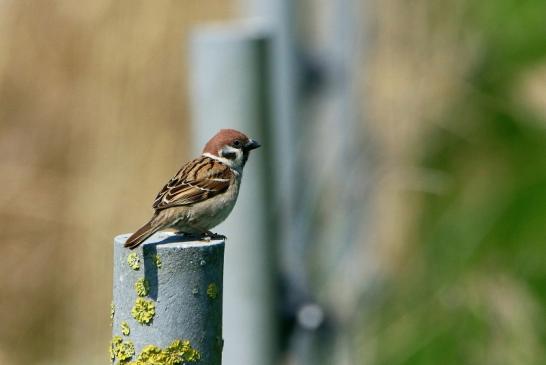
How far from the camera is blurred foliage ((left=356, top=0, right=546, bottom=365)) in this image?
4.33m

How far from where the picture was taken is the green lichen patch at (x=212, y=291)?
1.89 m

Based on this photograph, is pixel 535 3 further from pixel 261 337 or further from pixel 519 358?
pixel 261 337

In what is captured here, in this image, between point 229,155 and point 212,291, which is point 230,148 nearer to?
point 229,155

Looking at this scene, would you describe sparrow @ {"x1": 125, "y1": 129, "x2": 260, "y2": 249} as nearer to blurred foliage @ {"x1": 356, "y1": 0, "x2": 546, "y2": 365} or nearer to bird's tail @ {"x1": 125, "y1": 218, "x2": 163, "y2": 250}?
bird's tail @ {"x1": 125, "y1": 218, "x2": 163, "y2": 250}

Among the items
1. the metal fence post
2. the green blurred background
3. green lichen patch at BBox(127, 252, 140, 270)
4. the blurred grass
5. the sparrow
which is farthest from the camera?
the blurred grass

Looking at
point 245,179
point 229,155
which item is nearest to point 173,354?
point 229,155

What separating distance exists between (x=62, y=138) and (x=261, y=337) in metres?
2.50

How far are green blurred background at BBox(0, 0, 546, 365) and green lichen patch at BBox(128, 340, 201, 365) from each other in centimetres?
372

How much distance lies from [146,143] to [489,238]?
2626 mm

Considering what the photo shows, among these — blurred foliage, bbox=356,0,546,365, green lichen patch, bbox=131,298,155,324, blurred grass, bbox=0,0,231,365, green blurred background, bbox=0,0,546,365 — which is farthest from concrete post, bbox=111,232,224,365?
blurred grass, bbox=0,0,231,365

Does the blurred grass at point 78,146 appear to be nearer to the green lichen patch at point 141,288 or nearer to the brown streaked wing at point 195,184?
the brown streaked wing at point 195,184

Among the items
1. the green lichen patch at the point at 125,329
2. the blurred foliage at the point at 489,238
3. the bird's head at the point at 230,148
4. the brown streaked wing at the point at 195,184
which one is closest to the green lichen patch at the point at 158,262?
the green lichen patch at the point at 125,329

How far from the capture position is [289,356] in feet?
16.9

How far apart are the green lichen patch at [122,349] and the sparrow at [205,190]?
63cm
